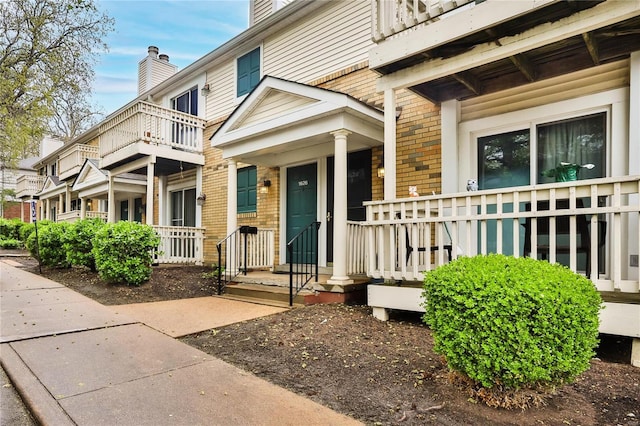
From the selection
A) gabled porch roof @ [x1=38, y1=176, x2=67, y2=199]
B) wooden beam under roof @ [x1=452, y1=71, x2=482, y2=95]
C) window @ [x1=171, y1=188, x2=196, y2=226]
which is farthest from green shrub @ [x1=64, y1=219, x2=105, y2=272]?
gabled porch roof @ [x1=38, y1=176, x2=67, y2=199]

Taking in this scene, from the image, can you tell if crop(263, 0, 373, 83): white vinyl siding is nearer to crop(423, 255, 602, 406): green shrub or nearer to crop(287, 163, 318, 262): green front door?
crop(287, 163, 318, 262): green front door

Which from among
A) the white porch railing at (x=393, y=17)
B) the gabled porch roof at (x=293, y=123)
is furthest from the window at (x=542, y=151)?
the white porch railing at (x=393, y=17)

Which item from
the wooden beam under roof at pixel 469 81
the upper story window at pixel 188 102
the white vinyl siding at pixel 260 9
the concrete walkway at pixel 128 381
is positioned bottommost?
the concrete walkway at pixel 128 381

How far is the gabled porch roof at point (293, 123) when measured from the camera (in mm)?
5719

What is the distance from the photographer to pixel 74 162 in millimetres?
16344

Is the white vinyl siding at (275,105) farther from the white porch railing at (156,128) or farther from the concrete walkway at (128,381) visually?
the white porch railing at (156,128)

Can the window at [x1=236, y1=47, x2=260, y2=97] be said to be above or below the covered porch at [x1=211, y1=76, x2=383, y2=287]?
above

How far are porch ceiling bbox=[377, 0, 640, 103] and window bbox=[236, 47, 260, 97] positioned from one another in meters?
5.43

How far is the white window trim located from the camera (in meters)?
4.39

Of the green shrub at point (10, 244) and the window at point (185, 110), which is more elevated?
the window at point (185, 110)

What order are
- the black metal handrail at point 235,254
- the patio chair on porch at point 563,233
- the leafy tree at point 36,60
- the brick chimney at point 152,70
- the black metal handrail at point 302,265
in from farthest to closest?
the brick chimney at point 152,70 → the leafy tree at point 36,60 → the black metal handrail at point 235,254 → the black metal handrail at point 302,265 → the patio chair on porch at point 563,233

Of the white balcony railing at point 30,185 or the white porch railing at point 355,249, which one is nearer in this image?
the white porch railing at point 355,249

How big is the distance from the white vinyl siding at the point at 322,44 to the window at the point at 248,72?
34 centimetres

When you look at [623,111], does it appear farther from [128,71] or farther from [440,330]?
[128,71]
